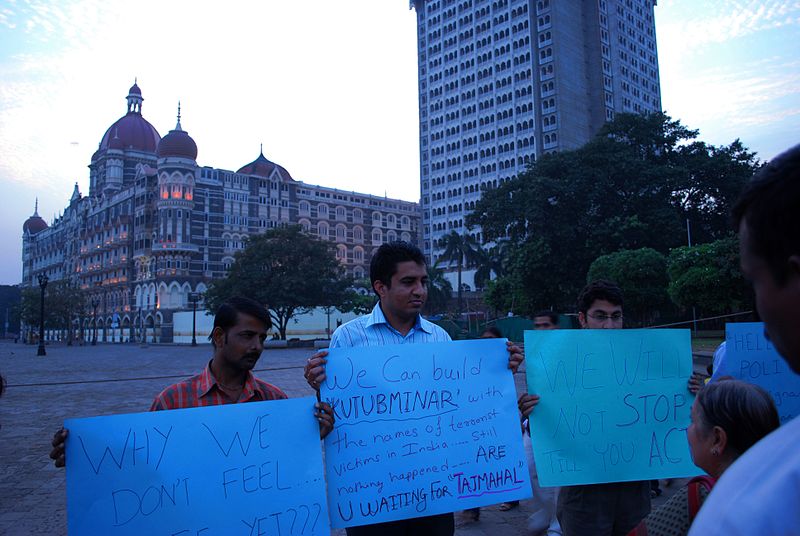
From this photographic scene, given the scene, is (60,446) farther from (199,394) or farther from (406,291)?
(406,291)

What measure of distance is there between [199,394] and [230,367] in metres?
0.22

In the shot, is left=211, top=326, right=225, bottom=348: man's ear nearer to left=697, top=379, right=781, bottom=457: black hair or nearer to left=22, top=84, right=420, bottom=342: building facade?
left=697, top=379, right=781, bottom=457: black hair

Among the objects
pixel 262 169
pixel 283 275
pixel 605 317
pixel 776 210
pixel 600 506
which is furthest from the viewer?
pixel 262 169

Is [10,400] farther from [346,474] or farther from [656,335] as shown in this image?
[656,335]

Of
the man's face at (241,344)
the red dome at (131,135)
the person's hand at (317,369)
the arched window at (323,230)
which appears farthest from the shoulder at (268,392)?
the red dome at (131,135)

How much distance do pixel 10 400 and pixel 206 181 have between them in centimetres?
6469

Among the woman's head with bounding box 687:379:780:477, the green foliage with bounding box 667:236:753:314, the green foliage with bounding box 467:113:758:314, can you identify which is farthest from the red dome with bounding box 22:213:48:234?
the woman's head with bounding box 687:379:780:477

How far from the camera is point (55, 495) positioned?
6500mm

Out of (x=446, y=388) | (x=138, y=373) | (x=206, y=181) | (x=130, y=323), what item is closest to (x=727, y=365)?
(x=446, y=388)

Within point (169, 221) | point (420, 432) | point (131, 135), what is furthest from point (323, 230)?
point (420, 432)

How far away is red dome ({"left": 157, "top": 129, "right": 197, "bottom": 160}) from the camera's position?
237 feet

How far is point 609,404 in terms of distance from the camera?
350 cm

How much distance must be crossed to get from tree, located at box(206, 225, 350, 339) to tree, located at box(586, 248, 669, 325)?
86.7 feet

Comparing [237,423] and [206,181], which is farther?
[206,181]
